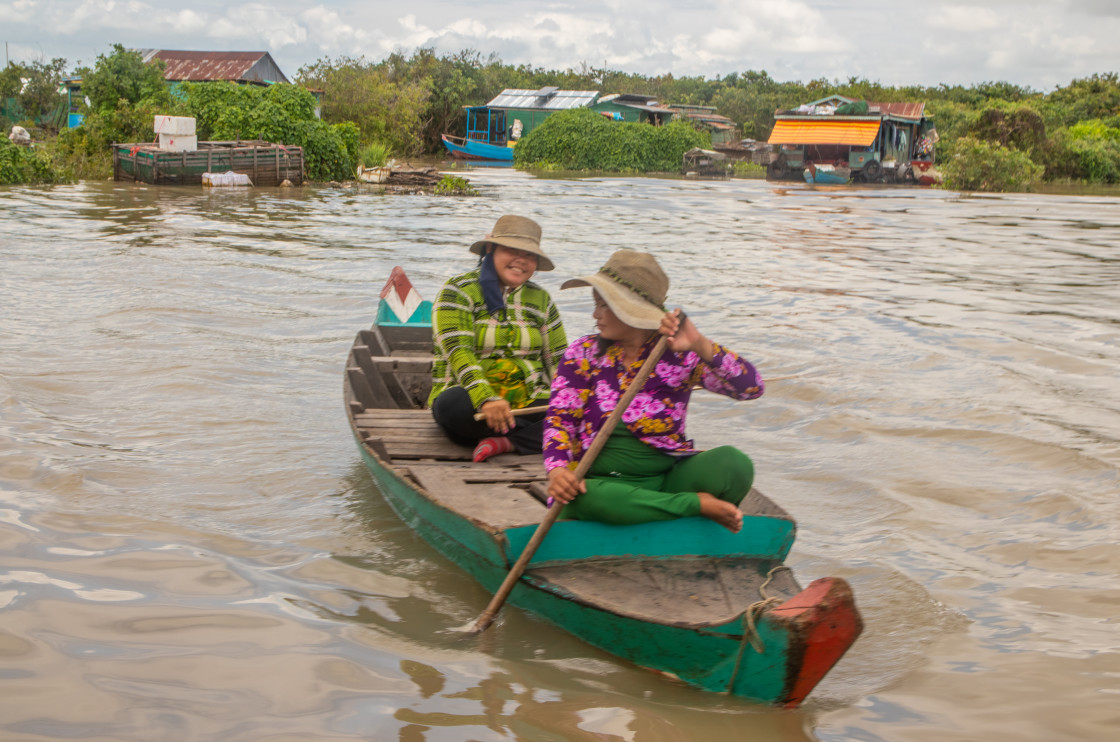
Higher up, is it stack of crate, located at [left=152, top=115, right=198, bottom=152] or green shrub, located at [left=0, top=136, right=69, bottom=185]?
stack of crate, located at [left=152, top=115, right=198, bottom=152]

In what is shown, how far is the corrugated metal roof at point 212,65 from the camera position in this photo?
40438 mm

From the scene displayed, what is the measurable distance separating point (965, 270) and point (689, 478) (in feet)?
38.1

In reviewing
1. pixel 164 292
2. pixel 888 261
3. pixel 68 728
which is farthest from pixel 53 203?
pixel 68 728

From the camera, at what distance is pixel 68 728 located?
280cm

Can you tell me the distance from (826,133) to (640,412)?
3486 centimetres

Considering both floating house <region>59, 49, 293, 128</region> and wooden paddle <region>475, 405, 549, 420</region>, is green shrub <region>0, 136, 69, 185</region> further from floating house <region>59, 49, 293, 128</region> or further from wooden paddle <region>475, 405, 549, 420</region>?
wooden paddle <region>475, 405, 549, 420</region>

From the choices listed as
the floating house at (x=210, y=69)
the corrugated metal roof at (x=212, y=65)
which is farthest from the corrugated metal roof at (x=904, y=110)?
the corrugated metal roof at (x=212, y=65)

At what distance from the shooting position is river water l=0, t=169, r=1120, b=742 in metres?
3.07

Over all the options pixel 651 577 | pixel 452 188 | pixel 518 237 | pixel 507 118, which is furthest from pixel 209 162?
pixel 507 118

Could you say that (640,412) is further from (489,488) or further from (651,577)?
(489,488)

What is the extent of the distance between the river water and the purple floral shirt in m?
0.73

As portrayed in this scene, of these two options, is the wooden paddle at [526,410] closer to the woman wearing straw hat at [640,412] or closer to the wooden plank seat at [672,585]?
the woman wearing straw hat at [640,412]

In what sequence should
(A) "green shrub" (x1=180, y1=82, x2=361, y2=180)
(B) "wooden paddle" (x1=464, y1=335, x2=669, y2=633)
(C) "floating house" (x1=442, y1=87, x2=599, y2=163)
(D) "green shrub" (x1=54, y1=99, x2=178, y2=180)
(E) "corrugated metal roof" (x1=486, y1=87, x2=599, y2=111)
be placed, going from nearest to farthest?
(B) "wooden paddle" (x1=464, y1=335, x2=669, y2=633), (D) "green shrub" (x1=54, y1=99, x2=178, y2=180), (A) "green shrub" (x1=180, y1=82, x2=361, y2=180), (C) "floating house" (x1=442, y1=87, x2=599, y2=163), (E) "corrugated metal roof" (x1=486, y1=87, x2=599, y2=111)

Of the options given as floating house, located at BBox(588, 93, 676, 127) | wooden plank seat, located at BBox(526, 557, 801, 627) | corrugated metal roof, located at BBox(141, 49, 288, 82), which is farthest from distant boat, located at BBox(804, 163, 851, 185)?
wooden plank seat, located at BBox(526, 557, 801, 627)
